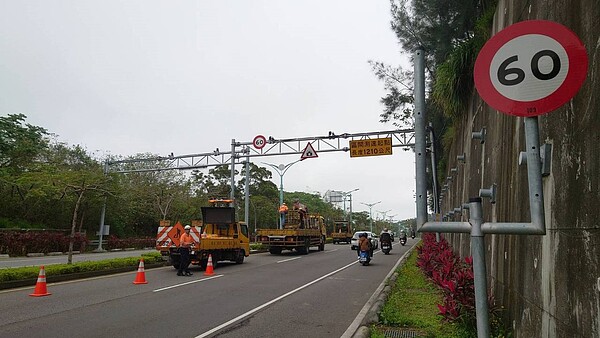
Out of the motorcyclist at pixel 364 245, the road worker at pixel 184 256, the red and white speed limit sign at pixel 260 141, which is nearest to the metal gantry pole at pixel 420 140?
the road worker at pixel 184 256

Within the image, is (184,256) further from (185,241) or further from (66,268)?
(66,268)

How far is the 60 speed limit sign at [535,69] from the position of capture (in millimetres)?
2523

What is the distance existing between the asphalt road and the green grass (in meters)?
0.65

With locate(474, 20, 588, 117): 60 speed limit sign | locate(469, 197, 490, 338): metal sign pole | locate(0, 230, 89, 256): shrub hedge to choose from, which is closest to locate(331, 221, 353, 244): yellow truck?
locate(0, 230, 89, 256): shrub hedge

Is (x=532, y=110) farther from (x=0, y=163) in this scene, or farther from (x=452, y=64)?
(x=0, y=163)

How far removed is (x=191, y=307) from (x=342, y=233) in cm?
4307

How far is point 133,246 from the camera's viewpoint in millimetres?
39438

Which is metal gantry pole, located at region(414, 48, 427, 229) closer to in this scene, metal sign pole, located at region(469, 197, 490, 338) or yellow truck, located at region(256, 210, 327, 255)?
metal sign pole, located at region(469, 197, 490, 338)

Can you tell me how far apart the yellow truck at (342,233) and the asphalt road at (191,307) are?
3625 centimetres

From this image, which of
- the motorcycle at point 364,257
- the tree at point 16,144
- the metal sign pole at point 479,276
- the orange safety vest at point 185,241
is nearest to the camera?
the metal sign pole at point 479,276

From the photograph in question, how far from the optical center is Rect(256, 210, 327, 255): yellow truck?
88.6 feet

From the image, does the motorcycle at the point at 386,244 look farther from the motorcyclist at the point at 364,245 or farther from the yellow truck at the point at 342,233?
the yellow truck at the point at 342,233

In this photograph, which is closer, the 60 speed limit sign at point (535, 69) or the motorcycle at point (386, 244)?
the 60 speed limit sign at point (535, 69)

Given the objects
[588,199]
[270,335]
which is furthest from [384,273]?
[588,199]
